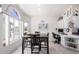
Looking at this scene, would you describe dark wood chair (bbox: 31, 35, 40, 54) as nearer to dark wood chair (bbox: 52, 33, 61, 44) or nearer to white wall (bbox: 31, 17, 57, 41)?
white wall (bbox: 31, 17, 57, 41)

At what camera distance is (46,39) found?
2363 millimetres

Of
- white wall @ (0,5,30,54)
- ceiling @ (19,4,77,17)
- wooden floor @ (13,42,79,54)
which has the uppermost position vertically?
ceiling @ (19,4,77,17)

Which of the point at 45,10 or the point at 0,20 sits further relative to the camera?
the point at 45,10

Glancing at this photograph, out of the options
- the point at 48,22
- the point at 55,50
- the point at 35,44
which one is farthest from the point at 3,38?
the point at 55,50

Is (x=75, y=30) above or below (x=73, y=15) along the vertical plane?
below

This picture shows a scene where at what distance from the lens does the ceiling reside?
2.32 metres

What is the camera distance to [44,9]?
2.37 m

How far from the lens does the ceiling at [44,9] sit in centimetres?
232

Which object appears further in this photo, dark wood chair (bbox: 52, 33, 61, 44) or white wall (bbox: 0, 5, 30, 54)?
dark wood chair (bbox: 52, 33, 61, 44)

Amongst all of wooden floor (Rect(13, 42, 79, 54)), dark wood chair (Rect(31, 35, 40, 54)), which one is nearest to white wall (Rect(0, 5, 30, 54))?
wooden floor (Rect(13, 42, 79, 54))

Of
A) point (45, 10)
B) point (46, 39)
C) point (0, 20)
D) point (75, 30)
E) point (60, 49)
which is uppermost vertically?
point (45, 10)
